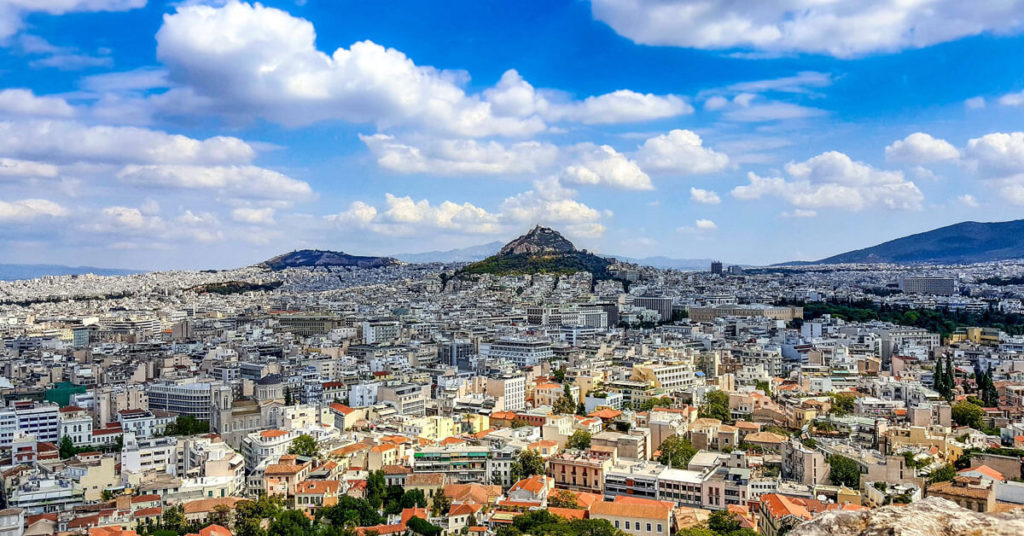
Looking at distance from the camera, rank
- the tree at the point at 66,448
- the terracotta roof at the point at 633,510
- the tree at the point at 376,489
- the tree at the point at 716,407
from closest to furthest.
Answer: the terracotta roof at the point at 633,510
the tree at the point at 376,489
the tree at the point at 66,448
the tree at the point at 716,407

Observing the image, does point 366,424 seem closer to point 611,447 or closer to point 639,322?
point 611,447

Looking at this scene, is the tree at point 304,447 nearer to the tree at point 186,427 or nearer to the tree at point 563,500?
the tree at point 186,427

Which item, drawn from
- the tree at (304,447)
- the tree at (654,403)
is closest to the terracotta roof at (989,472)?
the tree at (654,403)

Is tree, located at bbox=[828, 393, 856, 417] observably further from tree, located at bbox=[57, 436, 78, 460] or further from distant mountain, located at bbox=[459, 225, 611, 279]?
distant mountain, located at bbox=[459, 225, 611, 279]

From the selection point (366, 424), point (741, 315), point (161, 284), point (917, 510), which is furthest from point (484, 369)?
point (161, 284)

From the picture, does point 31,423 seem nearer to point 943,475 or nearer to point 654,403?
point 654,403

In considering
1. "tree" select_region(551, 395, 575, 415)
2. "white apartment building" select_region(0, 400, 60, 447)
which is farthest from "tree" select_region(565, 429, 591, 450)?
"white apartment building" select_region(0, 400, 60, 447)
